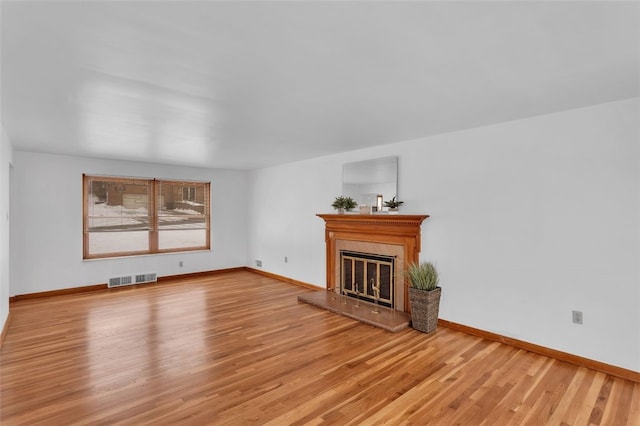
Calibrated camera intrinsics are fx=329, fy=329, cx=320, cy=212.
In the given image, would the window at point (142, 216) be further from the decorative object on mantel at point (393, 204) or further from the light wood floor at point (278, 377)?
the decorative object on mantel at point (393, 204)

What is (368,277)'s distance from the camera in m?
4.93

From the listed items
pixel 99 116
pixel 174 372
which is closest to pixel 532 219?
pixel 174 372

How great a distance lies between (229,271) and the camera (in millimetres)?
7617

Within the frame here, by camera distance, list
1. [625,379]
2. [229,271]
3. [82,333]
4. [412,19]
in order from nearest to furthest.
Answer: [412,19]
[625,379]
[82,333]
[229,271]

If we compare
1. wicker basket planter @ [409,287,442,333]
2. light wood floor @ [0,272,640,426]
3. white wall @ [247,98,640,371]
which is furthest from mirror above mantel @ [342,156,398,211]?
light wood floor @ [0,272,640,426]

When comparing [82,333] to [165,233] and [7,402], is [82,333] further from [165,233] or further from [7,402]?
[165,233]

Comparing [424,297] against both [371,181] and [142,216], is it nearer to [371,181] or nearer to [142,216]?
[371,181]

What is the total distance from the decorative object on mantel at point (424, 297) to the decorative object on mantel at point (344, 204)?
146cm

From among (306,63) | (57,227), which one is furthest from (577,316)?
(57,227)

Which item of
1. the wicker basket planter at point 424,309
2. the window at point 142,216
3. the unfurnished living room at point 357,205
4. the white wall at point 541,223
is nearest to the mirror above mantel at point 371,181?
the unfurnished living room at point 357,205

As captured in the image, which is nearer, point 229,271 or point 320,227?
point 320,227

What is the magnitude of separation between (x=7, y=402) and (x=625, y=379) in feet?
16.3

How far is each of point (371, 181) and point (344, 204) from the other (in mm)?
568

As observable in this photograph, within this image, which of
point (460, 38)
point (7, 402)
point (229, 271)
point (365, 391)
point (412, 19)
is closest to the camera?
point (412, 19)
